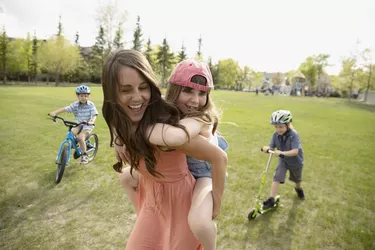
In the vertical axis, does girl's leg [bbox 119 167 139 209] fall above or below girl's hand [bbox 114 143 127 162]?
below

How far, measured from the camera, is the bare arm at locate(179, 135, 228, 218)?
1.63 meters

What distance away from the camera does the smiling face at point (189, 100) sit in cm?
209

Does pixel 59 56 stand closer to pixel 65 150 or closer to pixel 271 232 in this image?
pixel 65 150

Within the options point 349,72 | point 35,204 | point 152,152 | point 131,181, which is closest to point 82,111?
point 35,204

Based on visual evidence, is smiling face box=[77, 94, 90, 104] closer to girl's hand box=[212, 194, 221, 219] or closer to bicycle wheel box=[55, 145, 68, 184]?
bicycle wheel box=[55, 145, 68, 184]

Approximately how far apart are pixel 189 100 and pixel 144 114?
1.57 ft

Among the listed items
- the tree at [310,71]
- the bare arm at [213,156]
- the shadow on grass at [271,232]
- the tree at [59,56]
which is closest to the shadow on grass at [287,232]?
the shadow on grass at [271,232]

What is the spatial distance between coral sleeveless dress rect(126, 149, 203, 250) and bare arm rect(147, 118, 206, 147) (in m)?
0.22

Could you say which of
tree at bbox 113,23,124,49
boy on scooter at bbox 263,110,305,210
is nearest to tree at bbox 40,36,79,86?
tree at bbox 113,23,124,49

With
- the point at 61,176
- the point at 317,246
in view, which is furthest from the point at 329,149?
the point at 61,176

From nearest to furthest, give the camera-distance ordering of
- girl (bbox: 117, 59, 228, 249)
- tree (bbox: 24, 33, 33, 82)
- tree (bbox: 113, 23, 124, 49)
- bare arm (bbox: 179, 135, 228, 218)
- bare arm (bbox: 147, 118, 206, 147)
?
bare arm (bbox: 147, 118, 206, 147) < bare arm (bbox: 179, 135, 228, 218) < girl (bbox: 117, 59, 228, 249) < tree (bbox: 113, 23, 124, 49) < tree (bbox: 24, 33, 33, 82)

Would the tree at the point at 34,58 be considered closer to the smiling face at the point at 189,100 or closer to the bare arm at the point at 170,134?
the smiling face at the point at 189,100

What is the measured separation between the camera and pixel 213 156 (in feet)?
5.65

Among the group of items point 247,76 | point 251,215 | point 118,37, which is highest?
point 118,37
